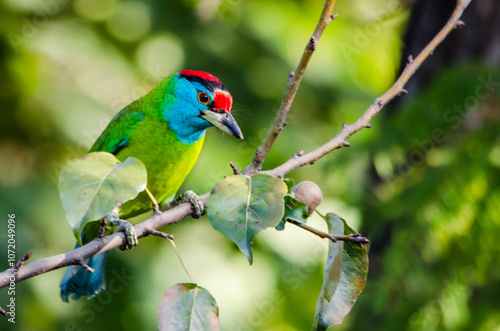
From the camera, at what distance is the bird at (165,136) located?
9.36 feet

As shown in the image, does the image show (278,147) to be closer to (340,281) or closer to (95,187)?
(340,281)

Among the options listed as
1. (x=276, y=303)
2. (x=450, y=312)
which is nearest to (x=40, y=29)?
(x=276, y=303)

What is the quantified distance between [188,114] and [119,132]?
41 centimetres

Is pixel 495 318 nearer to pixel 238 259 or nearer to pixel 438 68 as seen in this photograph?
pixel 438 68

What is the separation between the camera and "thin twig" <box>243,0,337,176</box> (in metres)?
1.61

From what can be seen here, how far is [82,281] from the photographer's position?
304 cm

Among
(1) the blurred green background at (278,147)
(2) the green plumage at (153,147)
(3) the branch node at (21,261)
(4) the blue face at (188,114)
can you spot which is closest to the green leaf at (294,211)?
(3) the branch node at (21,261)

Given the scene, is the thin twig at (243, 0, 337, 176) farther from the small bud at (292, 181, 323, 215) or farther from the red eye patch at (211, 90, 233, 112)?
the red eye patch at (211, 90, 233, 112)

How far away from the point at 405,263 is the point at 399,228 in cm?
21

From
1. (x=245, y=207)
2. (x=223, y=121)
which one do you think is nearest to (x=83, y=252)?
(x=245, y=207)

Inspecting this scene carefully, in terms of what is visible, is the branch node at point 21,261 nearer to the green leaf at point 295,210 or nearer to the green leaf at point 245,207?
the green leaf at point 245,207

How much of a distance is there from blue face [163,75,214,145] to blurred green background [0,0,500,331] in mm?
734

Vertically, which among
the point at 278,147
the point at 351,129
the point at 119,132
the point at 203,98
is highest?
the point at 351,129

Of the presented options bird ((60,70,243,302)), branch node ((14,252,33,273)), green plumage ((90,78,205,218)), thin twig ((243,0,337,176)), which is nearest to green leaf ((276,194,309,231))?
thin twig ((243,0,337,176))
